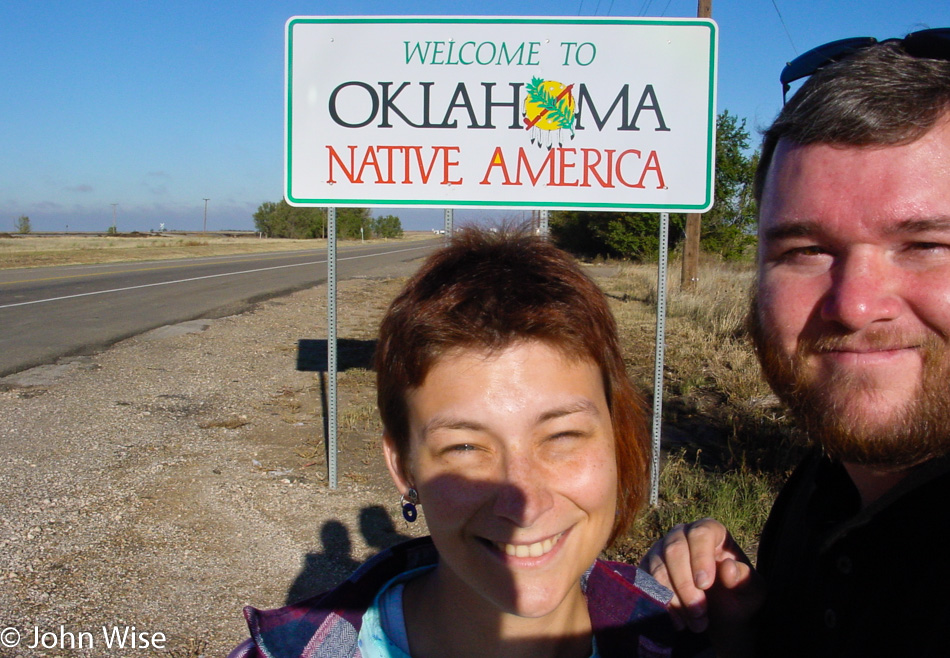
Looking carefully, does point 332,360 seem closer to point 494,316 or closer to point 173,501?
point 173,501

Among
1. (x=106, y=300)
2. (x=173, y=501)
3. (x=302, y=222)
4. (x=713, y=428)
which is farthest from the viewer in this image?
(x=302, y=222)

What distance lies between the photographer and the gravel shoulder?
10.2 feet

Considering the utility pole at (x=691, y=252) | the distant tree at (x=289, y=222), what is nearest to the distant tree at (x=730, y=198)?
the utility pole at (x=691, y=252)

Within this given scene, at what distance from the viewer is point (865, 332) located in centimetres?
115

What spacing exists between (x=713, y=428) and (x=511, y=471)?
15.8 ft

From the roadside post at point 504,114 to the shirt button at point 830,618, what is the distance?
2996 mm

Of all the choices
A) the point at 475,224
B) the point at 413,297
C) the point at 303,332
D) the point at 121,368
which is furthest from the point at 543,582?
the point at 303,332

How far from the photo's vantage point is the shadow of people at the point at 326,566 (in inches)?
131

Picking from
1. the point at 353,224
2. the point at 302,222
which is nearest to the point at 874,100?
the point at 353,224

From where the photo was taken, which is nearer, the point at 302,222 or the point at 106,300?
the point at 106,300

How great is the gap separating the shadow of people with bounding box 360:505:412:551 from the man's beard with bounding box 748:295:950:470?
9.33 ft

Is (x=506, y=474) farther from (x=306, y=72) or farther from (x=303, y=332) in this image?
(x=303, y=332)

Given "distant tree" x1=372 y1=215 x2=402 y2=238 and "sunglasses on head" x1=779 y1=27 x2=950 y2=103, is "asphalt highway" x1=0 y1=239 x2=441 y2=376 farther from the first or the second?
"distant tree" x1=372 y1=215 x2=402 y2=238

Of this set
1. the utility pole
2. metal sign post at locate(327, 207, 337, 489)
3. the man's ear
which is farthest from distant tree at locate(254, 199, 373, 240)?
the man's ear
